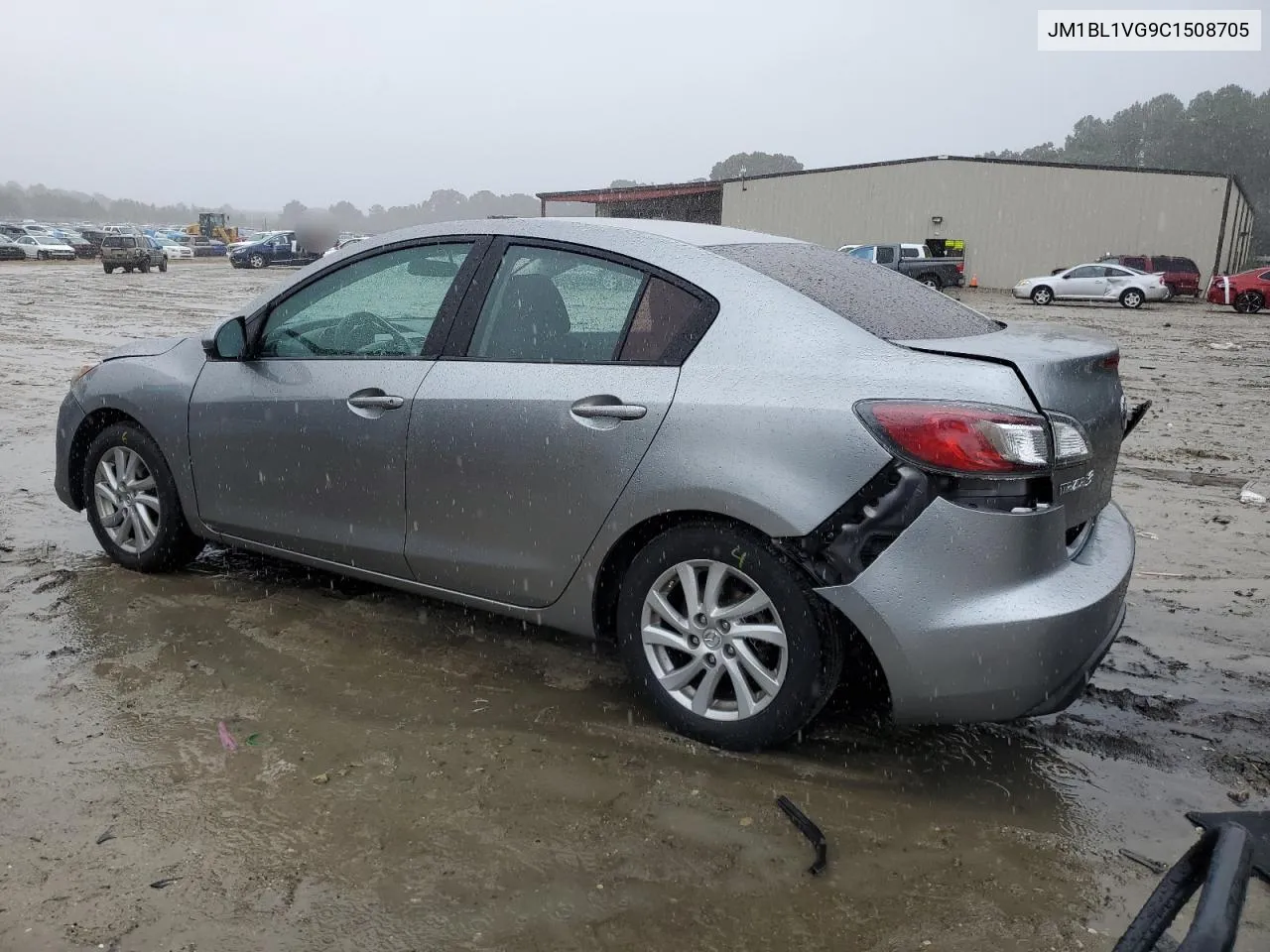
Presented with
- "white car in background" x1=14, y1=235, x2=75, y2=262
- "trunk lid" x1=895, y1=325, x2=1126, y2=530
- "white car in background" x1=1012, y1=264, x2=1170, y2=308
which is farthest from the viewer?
"white car in background" x1=14, y1=235, x2=75, y2=262

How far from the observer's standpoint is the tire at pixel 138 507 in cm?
451

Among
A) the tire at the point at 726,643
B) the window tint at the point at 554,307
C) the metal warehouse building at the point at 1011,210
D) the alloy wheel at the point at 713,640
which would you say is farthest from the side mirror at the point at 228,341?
the metal warehouse building at the point at 1011,210

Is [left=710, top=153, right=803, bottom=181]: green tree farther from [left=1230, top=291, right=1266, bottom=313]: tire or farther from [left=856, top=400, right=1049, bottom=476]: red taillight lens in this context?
[left=856, top=400, right=1049, bottom=476]: red taillight lens

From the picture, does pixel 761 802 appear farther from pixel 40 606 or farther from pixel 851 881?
pixel 40 606

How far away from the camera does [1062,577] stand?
287cm

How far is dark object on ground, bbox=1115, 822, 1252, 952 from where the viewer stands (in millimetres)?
1394

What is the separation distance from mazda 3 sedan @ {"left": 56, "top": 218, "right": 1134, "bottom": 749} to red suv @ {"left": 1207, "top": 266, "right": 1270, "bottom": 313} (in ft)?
88.0

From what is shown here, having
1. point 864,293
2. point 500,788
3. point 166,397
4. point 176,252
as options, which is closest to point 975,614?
point 864,293

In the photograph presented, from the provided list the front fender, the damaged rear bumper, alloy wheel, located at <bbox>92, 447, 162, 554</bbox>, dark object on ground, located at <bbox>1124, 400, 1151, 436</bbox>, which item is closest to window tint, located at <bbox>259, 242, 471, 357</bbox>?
the front fender

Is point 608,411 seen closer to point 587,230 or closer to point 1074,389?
point 587,230

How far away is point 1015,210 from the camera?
3934 centimetres

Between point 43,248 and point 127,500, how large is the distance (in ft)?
156

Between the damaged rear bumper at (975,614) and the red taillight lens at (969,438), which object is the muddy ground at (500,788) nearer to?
the damaged rear bumper at (975,614)

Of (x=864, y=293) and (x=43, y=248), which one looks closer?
(x=864, y=293)
